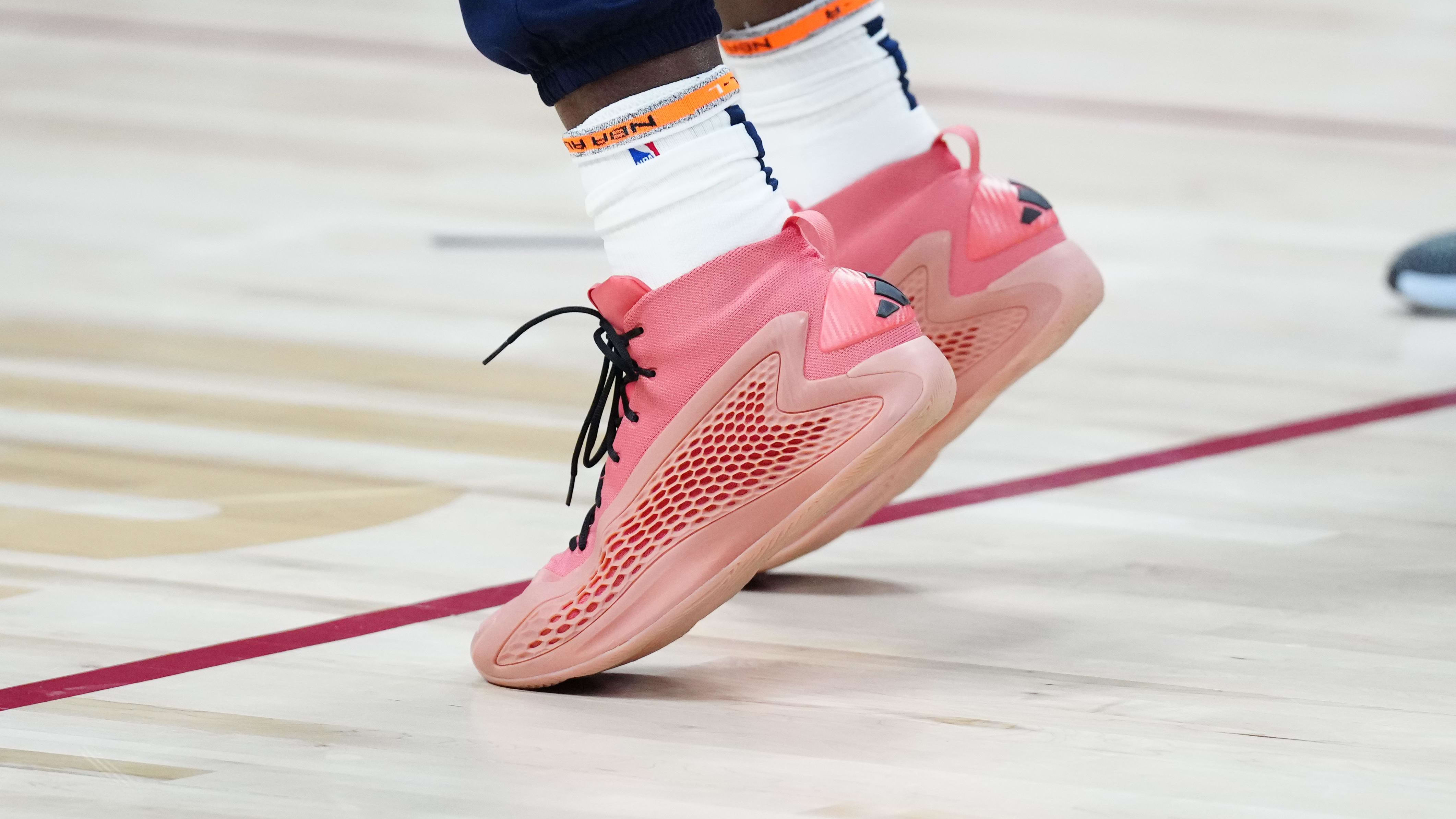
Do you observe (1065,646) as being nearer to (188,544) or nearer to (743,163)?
(743,163)

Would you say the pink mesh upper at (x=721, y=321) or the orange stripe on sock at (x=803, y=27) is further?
the orange stripe on sock at (x=803, y=27)

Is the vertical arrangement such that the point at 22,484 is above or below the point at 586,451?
below

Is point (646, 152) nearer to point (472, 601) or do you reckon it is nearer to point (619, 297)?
point (619, 297)

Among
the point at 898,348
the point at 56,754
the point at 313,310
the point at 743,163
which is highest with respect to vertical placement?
the point at 743,163

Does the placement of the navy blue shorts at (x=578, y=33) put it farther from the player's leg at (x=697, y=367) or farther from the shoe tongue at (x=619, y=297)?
the shoe tongue at (x=619, y=297)

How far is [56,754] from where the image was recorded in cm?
92

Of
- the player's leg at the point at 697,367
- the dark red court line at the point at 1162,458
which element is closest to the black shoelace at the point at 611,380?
the player's leg at the point at 697,367

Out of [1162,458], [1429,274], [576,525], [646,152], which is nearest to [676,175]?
[646,152]

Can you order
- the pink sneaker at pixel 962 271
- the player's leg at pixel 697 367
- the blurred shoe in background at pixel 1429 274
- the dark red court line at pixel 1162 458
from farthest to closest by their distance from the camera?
the blurred shoe in background at pixel 1429 274 < the dark red court line at pixel 1162 458 < the pink sneaker at pixel 962 271 < the player's leg at pixel 697 367

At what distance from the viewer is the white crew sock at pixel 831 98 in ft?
4.12

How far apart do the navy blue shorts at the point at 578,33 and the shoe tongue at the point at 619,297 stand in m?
0.12

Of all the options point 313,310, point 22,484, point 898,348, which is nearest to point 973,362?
point 898,348

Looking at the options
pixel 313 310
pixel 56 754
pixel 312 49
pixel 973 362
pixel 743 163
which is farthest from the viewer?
pixel 312 49

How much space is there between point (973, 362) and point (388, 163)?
6.85 ft
